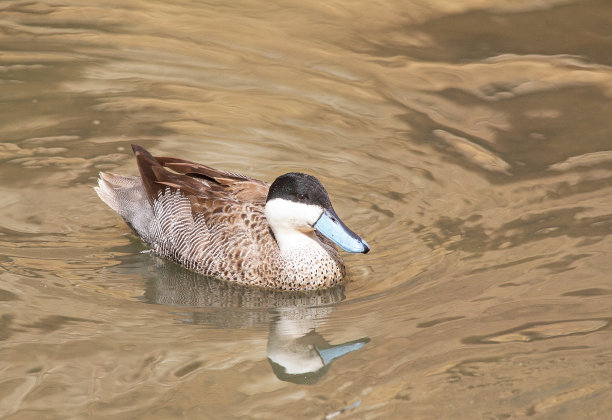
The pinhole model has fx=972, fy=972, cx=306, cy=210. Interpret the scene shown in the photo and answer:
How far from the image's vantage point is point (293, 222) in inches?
301

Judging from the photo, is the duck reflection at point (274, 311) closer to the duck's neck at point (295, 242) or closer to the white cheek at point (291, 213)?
the duck's neck at point (295, 242)

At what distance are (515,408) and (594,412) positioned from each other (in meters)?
0.49

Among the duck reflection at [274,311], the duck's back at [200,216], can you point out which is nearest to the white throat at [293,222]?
the duck's back at [200,216]

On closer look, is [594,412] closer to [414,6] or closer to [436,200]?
[436,200]

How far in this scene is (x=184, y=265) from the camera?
8312 millimetres

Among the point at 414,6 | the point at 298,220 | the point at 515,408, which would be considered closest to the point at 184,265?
the point at 298,220

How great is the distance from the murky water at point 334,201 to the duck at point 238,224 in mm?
173

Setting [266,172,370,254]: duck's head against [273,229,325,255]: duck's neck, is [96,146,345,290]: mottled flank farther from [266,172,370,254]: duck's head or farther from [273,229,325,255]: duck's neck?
[266,172,370,254]: duck's head

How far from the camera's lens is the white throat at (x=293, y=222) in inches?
295

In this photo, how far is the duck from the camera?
748 cm

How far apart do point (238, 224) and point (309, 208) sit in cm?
87

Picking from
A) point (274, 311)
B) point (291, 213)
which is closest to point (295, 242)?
point (291, 213)

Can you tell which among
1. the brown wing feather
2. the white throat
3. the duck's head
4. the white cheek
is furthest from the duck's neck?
the brown wing feather

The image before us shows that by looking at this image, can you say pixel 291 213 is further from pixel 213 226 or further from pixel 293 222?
pixel 213 226
